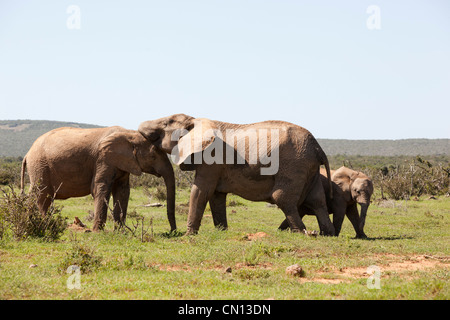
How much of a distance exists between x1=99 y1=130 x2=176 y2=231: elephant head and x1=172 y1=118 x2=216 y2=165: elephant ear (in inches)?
22.9

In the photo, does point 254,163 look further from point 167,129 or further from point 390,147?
point 390,147

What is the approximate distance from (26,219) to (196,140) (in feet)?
13.4

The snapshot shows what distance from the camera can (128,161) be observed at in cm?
1350

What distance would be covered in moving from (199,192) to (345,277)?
481 centimetres

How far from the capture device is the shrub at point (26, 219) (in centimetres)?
1155

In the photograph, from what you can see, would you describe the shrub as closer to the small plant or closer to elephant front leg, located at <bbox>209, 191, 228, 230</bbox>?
the small plant

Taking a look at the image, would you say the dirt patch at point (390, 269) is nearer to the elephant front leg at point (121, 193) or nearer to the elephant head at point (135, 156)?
the elephant head at point (135, 156)

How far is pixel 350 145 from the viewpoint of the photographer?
4333 inches

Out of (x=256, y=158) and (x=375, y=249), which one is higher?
(x=256, y=158)

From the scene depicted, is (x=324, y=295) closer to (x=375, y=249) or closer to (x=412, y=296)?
(x=412, y=296)

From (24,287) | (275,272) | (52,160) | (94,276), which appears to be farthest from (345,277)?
(52,160)

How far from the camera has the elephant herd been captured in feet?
41.1

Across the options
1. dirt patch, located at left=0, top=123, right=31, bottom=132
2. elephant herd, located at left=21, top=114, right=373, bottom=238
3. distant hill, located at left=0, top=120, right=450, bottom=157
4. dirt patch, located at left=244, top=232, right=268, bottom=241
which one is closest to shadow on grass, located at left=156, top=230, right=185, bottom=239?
elephant herd, located at left=21, top=114, right=373, bottom=238

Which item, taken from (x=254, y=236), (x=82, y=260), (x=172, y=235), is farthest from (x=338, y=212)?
(x=82, y=260)
